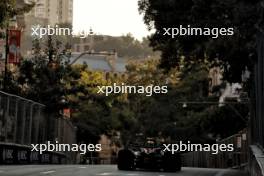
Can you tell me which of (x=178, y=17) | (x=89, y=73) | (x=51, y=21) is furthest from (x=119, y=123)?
(x=178, y=17)

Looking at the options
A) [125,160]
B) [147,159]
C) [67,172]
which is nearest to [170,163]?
[147,159]

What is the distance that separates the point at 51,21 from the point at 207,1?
38.9 m

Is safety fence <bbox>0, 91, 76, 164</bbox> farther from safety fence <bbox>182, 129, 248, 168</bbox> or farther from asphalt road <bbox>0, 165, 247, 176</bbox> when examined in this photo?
safety fence <bbox>182, 129, 248, 168</bbox>

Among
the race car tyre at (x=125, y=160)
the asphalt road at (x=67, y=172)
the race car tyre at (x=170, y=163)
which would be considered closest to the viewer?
the asphalt road at (x=67, y=172)

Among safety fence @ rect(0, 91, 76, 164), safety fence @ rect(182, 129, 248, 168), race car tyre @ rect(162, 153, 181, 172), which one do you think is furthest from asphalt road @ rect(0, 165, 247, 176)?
safety fence @ rect(182, 129, 248, 168)

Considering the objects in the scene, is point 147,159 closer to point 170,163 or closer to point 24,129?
point 170,163

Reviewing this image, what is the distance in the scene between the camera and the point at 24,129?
34.5 meters

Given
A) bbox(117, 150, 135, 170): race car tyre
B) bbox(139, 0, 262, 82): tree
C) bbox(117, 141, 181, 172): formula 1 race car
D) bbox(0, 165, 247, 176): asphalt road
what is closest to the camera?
bbox(139, 0, 262, 82): tree

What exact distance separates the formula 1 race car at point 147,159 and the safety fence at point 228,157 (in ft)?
17.6

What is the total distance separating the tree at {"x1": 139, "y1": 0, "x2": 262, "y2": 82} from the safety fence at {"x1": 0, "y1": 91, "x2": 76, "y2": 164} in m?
8.17

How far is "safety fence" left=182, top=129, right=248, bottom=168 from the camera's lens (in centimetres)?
3418

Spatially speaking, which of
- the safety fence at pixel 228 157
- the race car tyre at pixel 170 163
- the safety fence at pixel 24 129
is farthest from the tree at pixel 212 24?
the safety fence at pixel 24 129

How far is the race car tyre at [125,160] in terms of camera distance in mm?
26344

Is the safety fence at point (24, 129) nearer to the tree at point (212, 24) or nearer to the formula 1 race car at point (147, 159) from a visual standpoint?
the formula 1 race car at point (147, 159)
